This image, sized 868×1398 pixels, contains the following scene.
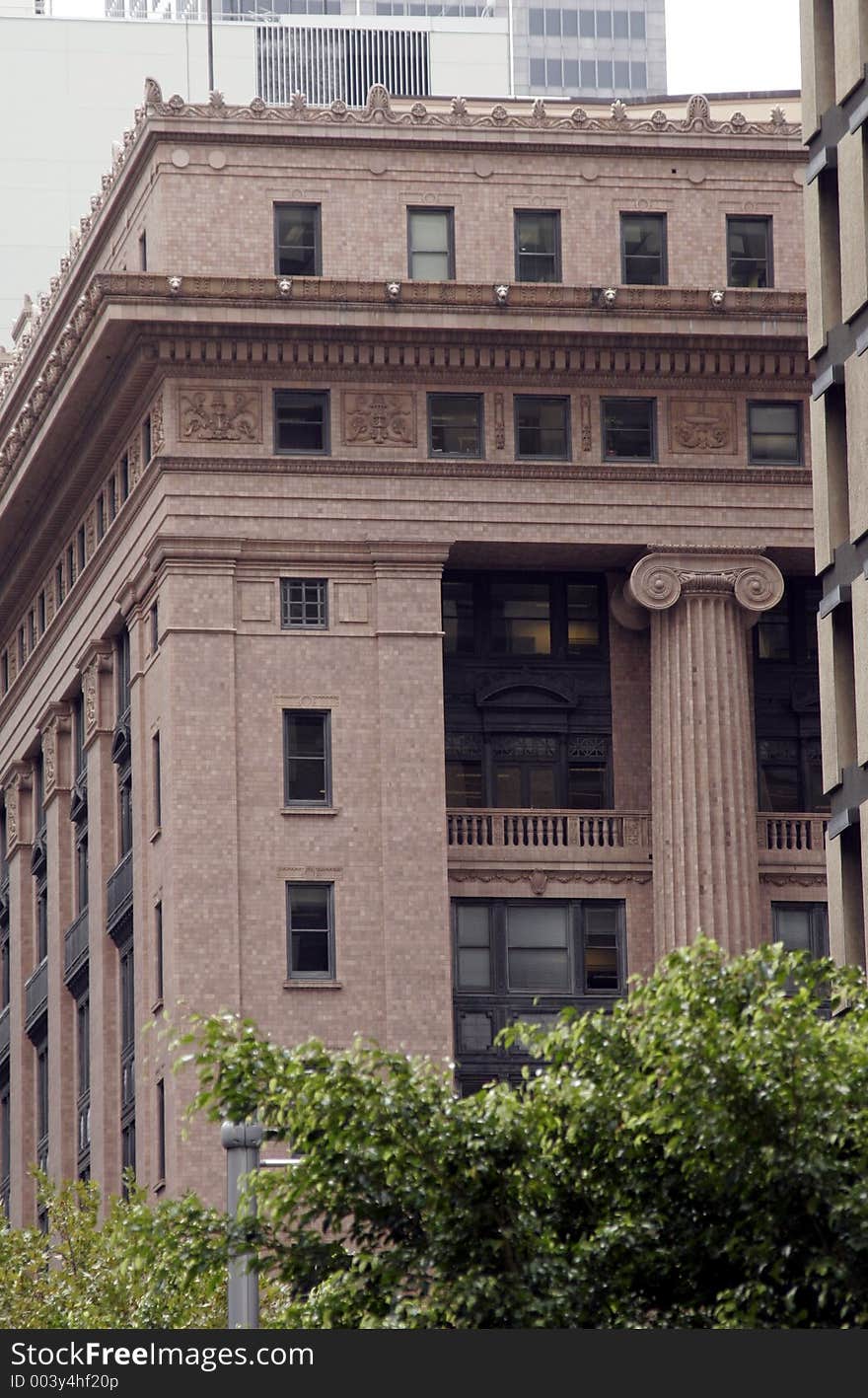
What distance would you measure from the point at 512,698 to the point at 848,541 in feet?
91.9

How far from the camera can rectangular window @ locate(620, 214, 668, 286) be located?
3248 inches

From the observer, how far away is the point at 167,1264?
36.5 meters

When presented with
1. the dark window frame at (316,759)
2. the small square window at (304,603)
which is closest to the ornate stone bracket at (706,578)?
the small square window at (304,603)

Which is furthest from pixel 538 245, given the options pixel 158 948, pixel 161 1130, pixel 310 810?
pixel 161 1130

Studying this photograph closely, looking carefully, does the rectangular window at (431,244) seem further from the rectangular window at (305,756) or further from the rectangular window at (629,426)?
the rectangular window at (305,756)

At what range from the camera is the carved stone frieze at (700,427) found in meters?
81.3

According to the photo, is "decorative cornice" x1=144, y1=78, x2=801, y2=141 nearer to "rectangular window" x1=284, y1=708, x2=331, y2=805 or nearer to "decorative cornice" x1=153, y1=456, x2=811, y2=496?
"decorative cornice" x1=153, y1=456, x2=811, y2=496

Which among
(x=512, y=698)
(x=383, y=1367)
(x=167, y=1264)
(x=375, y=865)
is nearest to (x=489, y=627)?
(x=512, y=698)

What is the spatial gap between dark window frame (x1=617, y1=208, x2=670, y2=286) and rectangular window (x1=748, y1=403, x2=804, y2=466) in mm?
3661

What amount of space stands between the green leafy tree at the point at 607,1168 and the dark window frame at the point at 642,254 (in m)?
47.5

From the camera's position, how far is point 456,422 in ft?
265

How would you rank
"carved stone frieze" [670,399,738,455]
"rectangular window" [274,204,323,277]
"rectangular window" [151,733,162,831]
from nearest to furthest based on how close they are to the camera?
"rectangular window" [151,733,162,831]
"carved stone frieze" [670,399,738,455]
"rectangular window" [274,204,323,277]

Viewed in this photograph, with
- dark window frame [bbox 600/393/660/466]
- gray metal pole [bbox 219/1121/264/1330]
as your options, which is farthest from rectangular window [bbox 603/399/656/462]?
gray metal pole [bbox 219/1121/264/1330]

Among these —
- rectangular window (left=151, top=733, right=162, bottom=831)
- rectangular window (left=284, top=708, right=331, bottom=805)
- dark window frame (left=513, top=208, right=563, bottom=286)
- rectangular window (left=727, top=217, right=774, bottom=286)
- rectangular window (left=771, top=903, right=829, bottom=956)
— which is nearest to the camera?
rectangular window (left=284, top=708, right=331, bottom=805)
